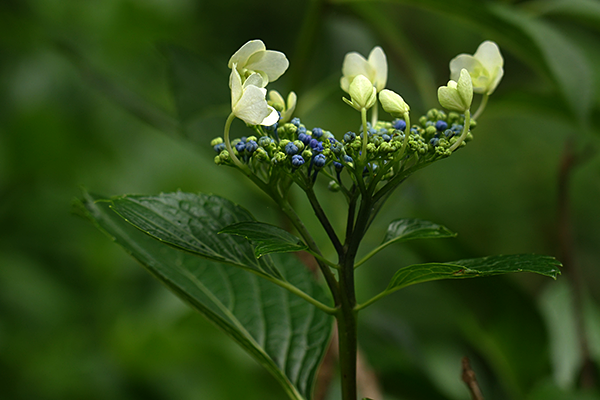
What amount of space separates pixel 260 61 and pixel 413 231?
0.19 metres

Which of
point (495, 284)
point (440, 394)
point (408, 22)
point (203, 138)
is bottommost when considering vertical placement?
point (440, 394)

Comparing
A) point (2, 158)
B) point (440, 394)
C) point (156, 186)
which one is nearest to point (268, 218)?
point (156, 186)

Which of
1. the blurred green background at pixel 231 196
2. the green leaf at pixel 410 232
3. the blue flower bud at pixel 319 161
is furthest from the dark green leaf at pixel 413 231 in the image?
the blurred green background at pixel 231 196

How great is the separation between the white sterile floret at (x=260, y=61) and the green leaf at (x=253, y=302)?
21 cm

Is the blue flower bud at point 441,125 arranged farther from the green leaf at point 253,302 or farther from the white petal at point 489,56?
the green leaf at point 253,302

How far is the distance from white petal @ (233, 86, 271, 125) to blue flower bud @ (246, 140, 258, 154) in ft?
0.09

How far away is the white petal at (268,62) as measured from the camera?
45 centimetres

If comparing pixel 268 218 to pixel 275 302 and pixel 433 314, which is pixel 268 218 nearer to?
pixel 433 314

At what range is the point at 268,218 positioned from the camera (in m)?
1.89

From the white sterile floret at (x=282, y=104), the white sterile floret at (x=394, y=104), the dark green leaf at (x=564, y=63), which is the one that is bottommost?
the white sterile floret at (x=394, y=104)

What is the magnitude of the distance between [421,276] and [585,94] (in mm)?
520

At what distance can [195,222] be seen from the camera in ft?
1.62

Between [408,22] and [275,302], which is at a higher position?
[408,22]

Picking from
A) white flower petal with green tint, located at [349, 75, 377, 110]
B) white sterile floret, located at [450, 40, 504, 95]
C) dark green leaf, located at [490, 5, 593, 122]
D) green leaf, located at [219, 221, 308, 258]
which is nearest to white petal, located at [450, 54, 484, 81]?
white sterile floret, located at [450, 40, 504, 95]
